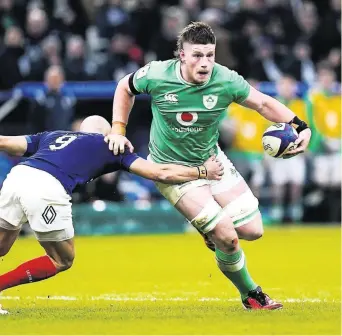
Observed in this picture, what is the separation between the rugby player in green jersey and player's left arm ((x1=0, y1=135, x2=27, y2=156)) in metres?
0.81

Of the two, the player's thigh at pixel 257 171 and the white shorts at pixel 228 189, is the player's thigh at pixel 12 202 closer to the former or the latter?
the white shorts at pixel 228 189

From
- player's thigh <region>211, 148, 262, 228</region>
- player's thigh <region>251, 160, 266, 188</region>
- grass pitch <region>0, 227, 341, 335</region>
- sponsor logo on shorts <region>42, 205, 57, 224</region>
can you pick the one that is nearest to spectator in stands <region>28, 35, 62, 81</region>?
grass pitch <region>0, 227, 341, 335</region>

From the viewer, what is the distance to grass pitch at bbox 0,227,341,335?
8617 millimetres

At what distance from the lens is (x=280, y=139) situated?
9.93 meters

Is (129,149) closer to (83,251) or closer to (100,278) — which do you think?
(100,278)

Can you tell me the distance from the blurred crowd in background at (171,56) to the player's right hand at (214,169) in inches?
324

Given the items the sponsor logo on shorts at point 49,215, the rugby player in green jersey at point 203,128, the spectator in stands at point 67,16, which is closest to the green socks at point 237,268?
the rugby player in green jersey at point 203,128

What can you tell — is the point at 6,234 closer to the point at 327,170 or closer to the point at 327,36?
the point at 327,170

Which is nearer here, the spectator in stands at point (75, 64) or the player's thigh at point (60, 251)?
the player's thigh at point (60, 251)

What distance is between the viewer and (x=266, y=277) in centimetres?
1304

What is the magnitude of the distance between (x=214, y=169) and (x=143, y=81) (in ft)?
3.34

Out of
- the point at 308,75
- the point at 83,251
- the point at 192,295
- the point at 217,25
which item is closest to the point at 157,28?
the point at 217,25

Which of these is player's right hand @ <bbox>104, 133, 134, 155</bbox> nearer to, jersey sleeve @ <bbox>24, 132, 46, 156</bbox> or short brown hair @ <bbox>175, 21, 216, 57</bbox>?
jersey sleeve @ <bbox>24, 132, 46, 156</bbox>

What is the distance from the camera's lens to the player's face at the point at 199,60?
380 inches
